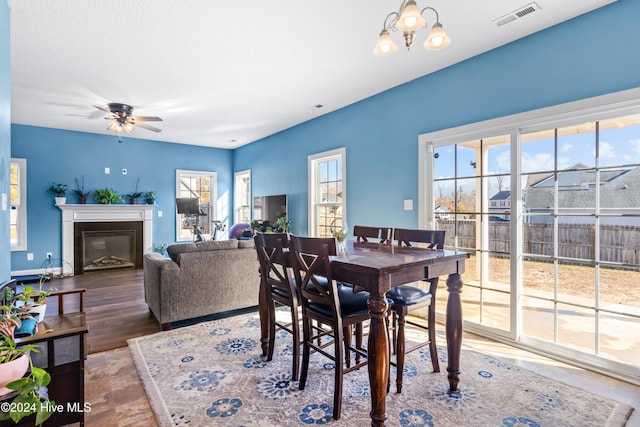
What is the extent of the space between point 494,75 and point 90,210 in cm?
680

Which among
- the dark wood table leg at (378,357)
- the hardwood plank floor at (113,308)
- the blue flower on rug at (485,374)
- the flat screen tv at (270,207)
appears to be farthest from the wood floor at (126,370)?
the flat screen tv at (270,207)

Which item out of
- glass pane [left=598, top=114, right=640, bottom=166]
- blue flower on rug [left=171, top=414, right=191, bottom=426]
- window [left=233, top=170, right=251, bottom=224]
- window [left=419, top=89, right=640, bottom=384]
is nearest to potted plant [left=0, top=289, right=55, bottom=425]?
blue flower on rug [left=171, top=414, right=191, bottom=426]

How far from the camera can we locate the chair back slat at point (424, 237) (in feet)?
7.70

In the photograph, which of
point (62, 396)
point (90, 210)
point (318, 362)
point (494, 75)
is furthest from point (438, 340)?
point (90, 210)

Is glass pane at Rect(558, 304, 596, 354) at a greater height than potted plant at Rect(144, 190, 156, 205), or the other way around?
potted plant at Rect(144, 190, 156, 205)

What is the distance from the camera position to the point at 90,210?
20.0ft

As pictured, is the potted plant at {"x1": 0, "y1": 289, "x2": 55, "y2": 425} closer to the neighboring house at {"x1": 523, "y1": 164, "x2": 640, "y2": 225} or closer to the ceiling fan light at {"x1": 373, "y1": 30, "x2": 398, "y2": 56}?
the ceiling fan light at {"x1": 373, "y1": 30, "x2": 398, "y2": 56}

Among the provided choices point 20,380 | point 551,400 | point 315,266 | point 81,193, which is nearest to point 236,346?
point 315,266

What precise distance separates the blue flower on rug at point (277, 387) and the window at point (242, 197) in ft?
17.5

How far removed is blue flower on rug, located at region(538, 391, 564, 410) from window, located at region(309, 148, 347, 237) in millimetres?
2999

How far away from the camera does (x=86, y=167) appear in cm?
617

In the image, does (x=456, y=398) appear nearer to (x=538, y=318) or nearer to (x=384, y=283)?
(x=384, y=283)

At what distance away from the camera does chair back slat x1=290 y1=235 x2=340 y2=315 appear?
1761 millimetres

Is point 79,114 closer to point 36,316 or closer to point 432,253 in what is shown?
point 36,316
